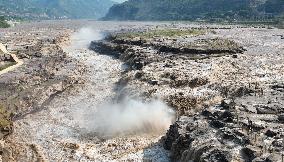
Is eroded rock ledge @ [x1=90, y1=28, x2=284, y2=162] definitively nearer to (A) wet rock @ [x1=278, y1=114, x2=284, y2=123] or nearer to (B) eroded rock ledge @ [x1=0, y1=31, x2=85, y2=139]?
(A) wet rock @ [x1=278, y1=114, x2=284, y2=123]

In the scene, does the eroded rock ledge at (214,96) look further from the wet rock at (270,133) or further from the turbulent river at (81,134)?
the turbulent river at (81,134)

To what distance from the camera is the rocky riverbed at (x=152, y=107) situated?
37.9m

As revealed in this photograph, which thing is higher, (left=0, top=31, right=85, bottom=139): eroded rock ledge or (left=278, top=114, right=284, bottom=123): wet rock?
(left=278, top=114, right=284, bottom=123): wet rock

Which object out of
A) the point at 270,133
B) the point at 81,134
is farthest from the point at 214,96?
the point at 270,133

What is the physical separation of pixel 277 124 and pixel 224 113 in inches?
189

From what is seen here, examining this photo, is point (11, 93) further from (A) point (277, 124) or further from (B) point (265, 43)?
(B) point (265, 43)

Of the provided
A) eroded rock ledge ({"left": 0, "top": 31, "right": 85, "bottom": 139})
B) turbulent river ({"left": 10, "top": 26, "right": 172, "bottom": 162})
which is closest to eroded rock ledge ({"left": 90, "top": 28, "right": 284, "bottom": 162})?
turbulent river ({"left": 10, "top": 26, "right": 172, "bottom": 162})

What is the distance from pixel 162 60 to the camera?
79.3 meters

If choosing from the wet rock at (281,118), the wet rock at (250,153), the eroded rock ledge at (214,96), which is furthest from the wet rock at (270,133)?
the wet rock at (281,118)

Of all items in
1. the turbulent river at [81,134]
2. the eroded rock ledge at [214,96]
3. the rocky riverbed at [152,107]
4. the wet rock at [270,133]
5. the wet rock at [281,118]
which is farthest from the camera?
the turbulent river at [81,134]

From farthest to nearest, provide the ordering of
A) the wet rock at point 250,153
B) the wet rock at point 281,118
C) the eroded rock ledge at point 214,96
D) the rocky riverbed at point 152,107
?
the wet rock at point 281,118, the rocky riverbed at point 152,107, the eroded rock ledge at point 214,96, the wet rock at point 250,153

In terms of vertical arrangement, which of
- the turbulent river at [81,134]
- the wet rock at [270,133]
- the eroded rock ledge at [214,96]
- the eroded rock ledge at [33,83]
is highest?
the wet rock at [270,133]

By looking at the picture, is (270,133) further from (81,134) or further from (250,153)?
(81,134)

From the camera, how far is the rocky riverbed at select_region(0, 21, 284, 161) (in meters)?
37.9
